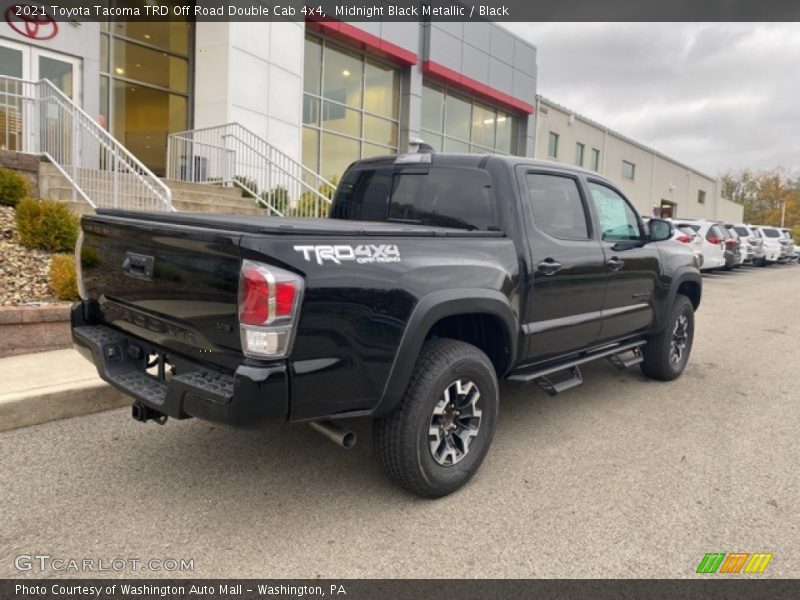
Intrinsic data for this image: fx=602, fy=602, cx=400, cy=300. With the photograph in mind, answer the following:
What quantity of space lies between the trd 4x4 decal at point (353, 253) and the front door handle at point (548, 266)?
1.26m

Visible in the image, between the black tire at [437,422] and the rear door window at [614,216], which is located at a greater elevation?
the rear door window at [614,216]

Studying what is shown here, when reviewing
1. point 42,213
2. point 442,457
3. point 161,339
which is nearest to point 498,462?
point 442,457

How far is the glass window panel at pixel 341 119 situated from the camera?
17.9m

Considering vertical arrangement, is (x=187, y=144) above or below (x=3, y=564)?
above

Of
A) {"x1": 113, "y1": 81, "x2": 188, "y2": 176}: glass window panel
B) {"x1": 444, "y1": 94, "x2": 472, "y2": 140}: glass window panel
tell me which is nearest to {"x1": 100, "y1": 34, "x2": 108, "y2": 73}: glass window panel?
{"x1": 113, "y1": 81, "x2": 188, "y2": 176}: glass window panel

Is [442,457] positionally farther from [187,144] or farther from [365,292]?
[187,144]

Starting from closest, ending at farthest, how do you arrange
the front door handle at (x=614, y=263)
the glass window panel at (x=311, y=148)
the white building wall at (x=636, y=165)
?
the front door handle at (x=614, y=263), the glass window panel at (x=311, y=148), the white building wall at (x=636, y=165)

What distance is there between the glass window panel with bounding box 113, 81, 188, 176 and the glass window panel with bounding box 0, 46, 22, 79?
286cm

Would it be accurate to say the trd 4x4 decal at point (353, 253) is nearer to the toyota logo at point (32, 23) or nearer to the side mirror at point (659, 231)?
the side mirror at point (659, 231)

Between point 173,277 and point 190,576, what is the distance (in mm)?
1335

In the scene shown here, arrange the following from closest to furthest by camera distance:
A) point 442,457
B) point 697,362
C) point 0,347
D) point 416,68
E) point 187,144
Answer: point 442,457 < point 0,347 < point 697,362 < point 187,144 < point 416,68

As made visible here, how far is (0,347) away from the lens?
511 cm

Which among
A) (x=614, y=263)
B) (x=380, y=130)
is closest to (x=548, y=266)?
(x=614, y=263)

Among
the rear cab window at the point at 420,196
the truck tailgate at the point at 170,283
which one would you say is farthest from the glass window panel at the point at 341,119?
the truck tailgate at the point at 170,283
